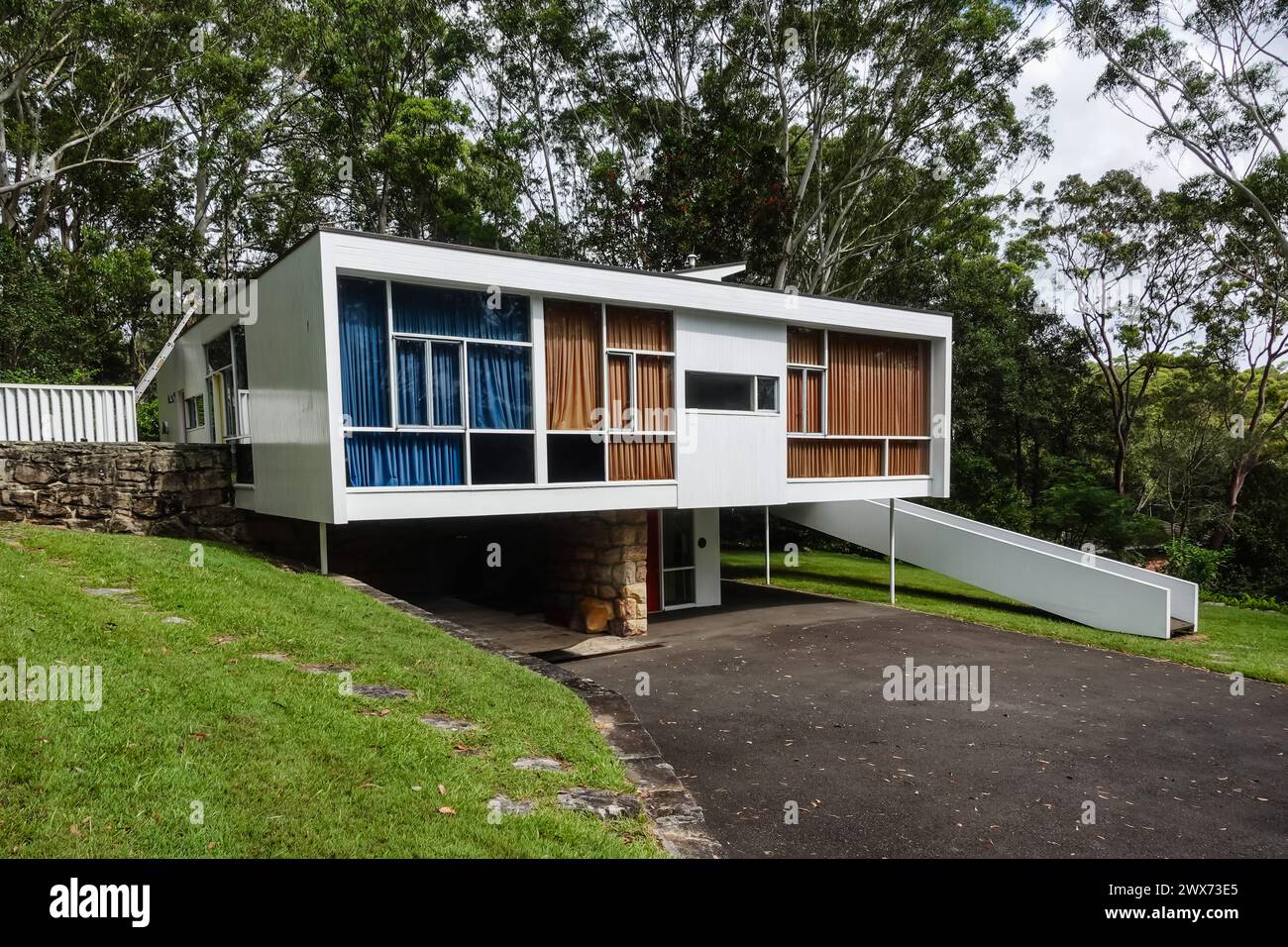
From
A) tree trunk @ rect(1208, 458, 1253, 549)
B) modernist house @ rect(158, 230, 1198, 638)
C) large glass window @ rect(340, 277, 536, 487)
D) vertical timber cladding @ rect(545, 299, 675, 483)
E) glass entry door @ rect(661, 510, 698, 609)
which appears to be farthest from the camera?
tree trunk @ rect(1208, 458, 1253, 549)

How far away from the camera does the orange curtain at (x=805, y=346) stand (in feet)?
48.2

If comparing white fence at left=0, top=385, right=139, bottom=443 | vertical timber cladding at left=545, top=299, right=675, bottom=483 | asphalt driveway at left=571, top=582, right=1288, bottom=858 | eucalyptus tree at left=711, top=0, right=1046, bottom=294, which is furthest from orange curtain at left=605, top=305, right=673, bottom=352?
eucalyptus tree at left=711, top=0, right=1046, bottom=294

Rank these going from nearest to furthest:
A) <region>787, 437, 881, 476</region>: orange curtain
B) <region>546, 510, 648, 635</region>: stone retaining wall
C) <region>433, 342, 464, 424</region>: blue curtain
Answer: <region>433, 342, 464, 424</region>: blue curtain → <region>546, 510, 648, 635</region>: stone retaining wall → <region>787, 437, 881, 476</region>: orange curtain

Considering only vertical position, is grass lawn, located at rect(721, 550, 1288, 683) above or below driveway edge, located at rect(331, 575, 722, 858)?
below

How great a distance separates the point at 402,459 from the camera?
419 inches

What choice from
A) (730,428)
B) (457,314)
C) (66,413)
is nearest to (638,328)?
(730,428)

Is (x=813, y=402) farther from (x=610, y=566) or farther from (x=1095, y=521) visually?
(x=1095, y=521)

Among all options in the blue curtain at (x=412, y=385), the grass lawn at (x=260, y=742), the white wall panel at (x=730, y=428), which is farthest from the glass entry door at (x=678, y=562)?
the grass lawn at (x=260, y=742)

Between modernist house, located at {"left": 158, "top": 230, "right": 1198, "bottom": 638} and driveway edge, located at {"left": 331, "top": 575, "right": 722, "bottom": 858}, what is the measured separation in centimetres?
325

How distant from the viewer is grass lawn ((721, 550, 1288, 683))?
504 inches

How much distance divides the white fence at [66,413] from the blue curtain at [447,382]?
596 cm

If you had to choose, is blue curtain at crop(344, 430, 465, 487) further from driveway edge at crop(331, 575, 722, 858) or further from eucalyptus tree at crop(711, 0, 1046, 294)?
eucalyptus tree at crop(711, 0, 1046, 294)

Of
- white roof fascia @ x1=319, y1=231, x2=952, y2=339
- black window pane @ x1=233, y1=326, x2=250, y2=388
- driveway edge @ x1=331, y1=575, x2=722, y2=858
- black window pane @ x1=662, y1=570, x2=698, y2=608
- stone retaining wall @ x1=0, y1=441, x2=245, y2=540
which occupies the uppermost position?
white roof fascia @ x1=319, y1=231, x2=952, y2=339

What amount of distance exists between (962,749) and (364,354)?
27.5 ft
